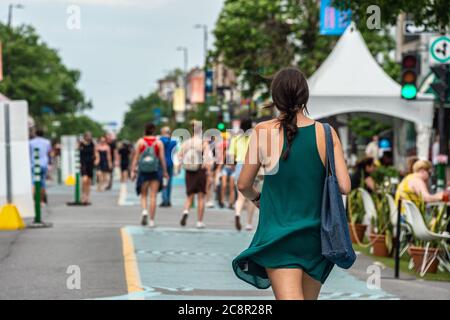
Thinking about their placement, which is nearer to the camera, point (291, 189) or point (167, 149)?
point (291, 189)

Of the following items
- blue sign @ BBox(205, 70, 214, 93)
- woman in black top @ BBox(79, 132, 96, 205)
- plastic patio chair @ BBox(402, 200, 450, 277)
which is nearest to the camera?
plastic patio chair @ BBox(402, 200, 450, 277)

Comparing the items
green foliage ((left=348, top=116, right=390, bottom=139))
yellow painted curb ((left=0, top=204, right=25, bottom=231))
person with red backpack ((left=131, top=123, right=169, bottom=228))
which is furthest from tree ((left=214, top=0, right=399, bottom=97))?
yellow painted curb ((left=0, top=204, right=25, bottom=231))

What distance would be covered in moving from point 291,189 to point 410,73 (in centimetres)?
1227

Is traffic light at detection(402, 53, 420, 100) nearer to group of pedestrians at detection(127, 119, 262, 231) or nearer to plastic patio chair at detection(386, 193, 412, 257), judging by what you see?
group of pedestrians at detection(127, 119, 262, 231)

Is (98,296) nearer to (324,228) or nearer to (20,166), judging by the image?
(324,228)

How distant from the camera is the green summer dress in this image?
5512 mm

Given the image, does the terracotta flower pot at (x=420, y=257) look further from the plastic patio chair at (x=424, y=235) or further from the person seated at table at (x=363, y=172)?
the person seated at table at (x=363, y=172)

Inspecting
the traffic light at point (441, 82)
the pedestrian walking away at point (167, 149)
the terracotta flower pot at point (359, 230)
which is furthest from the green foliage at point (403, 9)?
the pedestrian walking away at point (167, 149)

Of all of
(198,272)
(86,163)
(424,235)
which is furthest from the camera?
(86,163)

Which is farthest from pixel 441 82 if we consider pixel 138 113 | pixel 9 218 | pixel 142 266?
pixel 138 113

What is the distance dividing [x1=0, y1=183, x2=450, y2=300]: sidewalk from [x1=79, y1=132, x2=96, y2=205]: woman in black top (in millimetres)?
6447

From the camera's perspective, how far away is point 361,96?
24.4m

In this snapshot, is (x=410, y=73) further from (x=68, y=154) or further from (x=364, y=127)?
(x=68, y=154)

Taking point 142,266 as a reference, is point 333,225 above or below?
above
